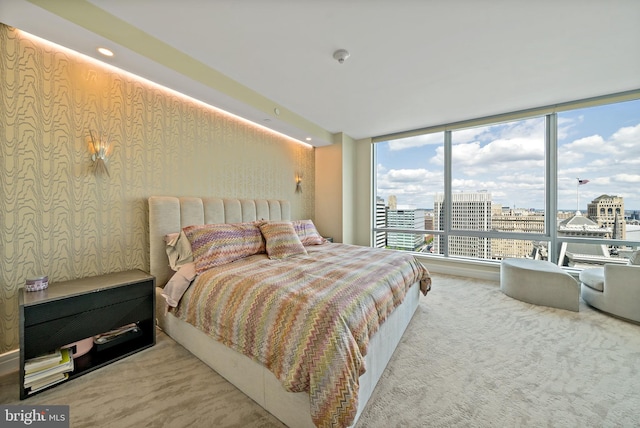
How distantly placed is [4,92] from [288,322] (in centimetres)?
258

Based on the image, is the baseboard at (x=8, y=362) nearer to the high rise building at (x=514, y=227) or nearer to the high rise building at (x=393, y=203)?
the high rise building at (x=393, y=203)

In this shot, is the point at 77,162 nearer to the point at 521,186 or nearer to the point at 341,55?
the point at 341,55

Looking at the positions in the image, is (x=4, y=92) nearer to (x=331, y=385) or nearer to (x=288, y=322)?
(x=288, y=322)

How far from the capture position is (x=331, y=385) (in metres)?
1.11

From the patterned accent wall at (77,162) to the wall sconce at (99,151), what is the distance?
0.05m

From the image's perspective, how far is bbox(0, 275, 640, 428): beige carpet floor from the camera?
52.5 inches

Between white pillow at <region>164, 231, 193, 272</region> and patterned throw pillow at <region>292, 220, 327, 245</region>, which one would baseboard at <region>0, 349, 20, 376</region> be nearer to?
white pillow at <region>164, 231, 193, 272</region>

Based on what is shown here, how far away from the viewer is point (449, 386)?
157 centimetres

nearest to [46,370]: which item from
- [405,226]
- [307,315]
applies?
[307,315]

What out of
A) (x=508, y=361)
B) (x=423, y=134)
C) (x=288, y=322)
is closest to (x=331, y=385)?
(x=288, y=322)

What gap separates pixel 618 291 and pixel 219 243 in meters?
4.23

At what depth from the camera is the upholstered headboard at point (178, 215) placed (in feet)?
7.55

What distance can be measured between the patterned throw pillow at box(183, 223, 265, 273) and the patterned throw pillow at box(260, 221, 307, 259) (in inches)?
5.7

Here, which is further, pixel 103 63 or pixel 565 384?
pixel 103 63
